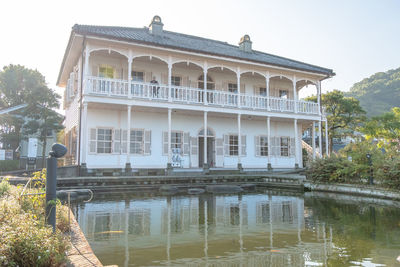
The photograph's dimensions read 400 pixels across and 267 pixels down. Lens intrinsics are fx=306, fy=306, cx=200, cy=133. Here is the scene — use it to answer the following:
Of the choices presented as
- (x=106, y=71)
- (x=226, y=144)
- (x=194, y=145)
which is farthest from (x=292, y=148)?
(x=106, y=71)

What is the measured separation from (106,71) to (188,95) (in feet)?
15.5

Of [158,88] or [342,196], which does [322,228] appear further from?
[158,88]

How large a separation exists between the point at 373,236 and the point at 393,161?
235 inches

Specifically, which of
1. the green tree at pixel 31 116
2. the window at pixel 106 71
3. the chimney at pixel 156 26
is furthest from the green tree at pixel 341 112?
the green tree at pixel 31 116

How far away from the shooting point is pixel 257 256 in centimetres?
444

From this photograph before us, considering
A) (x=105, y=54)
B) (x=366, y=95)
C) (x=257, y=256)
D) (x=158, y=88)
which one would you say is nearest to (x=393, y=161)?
(x=257, y=256)

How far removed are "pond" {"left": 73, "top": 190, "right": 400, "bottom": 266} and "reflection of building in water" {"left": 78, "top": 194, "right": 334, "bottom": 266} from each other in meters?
0.01

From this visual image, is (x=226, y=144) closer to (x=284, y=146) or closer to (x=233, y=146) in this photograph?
(x=233, y=146)

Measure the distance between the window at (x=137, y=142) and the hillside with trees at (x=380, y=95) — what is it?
32928 millimetres

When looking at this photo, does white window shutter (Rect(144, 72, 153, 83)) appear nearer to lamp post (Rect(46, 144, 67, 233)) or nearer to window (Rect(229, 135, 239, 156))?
window (Rect(229, 135, 239, 156))

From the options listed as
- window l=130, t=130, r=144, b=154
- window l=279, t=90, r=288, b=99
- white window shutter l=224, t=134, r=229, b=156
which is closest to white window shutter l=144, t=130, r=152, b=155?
window l=130, t=130, r=144, b=154

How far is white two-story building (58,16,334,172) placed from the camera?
15.4m

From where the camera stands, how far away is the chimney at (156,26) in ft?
62.7

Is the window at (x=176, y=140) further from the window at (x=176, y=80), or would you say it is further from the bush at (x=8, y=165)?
the bush at (x=8, y=165)
